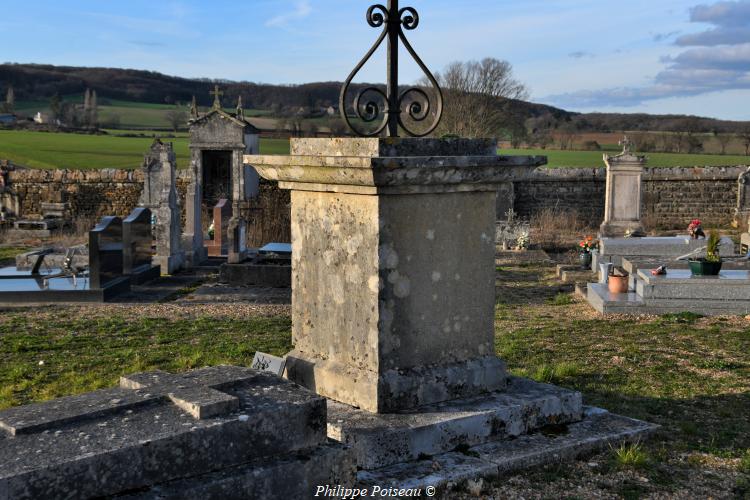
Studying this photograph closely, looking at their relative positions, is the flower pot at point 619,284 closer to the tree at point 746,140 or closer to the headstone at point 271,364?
the headstone at point 271,364

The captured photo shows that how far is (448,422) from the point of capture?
444 cm

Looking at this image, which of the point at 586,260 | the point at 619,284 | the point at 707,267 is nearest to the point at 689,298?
the point at 707,267

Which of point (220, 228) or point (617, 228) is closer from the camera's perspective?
point (220, 228)

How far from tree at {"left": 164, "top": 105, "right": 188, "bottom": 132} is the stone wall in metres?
24.3

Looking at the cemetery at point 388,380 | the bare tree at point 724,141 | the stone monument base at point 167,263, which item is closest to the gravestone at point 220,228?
the stone monument base at point 167,263

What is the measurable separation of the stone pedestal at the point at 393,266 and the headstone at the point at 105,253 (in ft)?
27.6

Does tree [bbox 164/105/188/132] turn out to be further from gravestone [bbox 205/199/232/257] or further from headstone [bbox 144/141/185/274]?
headstone [bbox 144/141/185/274]

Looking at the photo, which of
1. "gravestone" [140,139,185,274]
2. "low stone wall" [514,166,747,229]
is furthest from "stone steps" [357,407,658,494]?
"low stone wall" [514,166,747,229]

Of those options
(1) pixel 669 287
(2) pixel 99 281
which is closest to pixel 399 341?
(1) pixel 669 287

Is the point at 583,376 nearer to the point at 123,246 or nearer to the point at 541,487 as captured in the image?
the point at 541,487

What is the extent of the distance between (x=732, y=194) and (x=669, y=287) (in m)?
17.3

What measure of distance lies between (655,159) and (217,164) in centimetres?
2270

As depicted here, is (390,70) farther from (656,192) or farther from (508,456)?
(656,192)

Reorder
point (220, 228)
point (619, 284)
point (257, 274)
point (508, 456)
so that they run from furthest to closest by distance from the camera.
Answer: point (220, 228) → point (257, 274) → point (619, 284) → point (508, 456)
